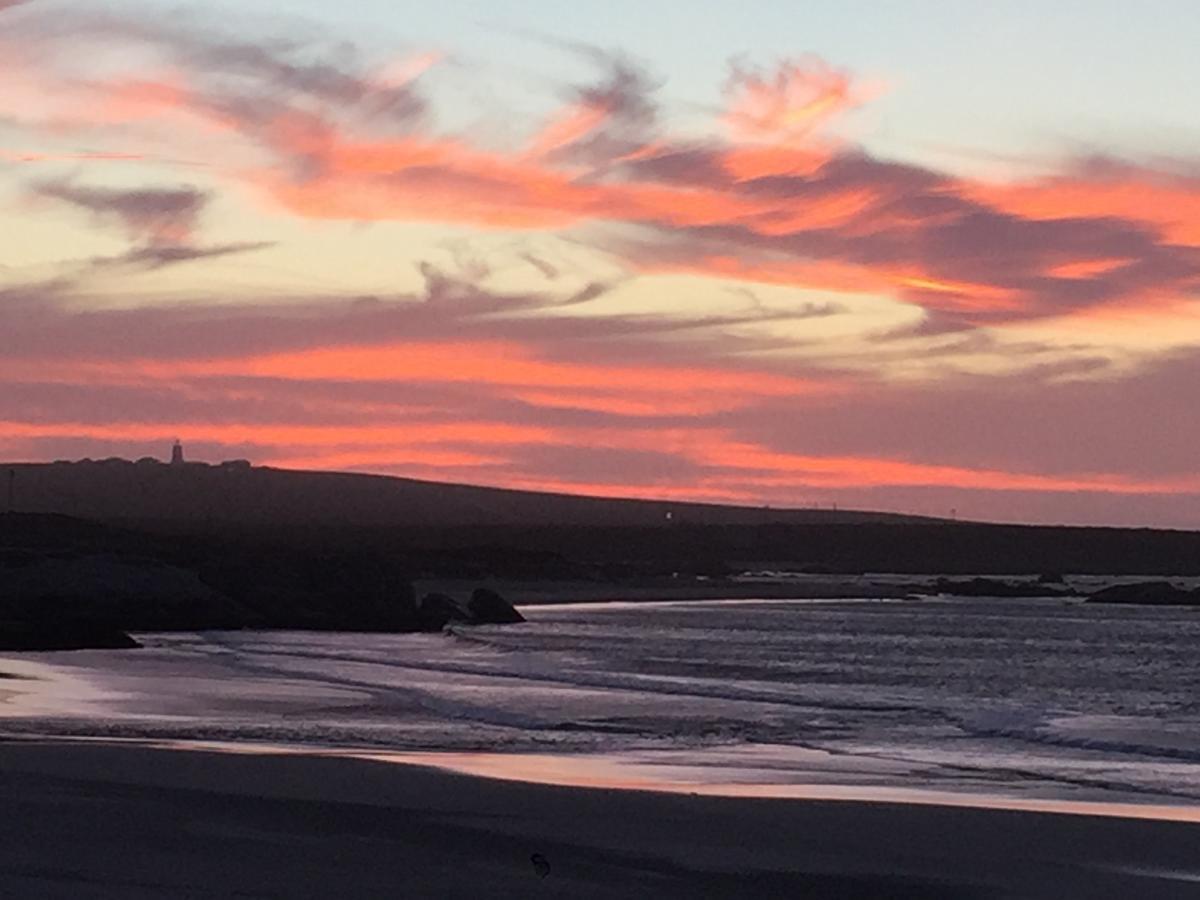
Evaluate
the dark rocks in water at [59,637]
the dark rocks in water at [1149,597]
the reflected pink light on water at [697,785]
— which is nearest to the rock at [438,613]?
the dark rocks in water at [59,637]

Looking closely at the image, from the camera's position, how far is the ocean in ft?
71.1

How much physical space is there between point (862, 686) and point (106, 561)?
3158 centimetres

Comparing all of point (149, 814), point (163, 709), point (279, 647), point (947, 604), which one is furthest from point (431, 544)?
point (149, 814)

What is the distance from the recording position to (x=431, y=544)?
186500 millimetres

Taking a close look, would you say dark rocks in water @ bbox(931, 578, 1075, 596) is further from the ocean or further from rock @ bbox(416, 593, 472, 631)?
the ocean

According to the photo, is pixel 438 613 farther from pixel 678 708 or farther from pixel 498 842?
pixel 498 842

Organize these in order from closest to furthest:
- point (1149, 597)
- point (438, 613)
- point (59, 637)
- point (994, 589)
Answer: point (59, 637)
point (438, 613)
point (1149, 597)
point (994, 589)

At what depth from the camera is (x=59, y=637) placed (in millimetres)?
44875

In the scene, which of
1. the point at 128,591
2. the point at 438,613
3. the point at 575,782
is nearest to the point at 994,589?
the point at 438,613

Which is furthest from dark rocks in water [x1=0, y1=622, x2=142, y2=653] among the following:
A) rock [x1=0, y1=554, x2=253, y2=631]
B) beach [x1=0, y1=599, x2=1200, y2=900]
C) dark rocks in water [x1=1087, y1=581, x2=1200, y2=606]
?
dark rocks in water [x1=1087, y1=581, x2=1200, y2=606]

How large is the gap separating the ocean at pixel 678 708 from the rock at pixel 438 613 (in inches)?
203

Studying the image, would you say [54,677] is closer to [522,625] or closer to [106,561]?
[106,561]

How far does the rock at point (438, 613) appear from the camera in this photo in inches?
2726

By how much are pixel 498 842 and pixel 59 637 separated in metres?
32.0
